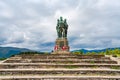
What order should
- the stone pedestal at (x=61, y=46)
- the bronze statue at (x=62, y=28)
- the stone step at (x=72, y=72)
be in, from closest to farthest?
the stone step at (x=72, y=72), the stone pedestal at (x=61, y=46), the bronze statue at (x=62, y=28)

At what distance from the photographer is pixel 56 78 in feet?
48.7

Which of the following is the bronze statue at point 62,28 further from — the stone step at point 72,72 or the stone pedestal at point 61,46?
the stone step at point 72,72

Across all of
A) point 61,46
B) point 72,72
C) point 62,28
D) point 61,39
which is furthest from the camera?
point 62,28

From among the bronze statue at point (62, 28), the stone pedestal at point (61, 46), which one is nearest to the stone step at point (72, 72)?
the stone pedestal at point (61, 46)

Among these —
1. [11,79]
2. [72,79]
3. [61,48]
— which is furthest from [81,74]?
[61,48]

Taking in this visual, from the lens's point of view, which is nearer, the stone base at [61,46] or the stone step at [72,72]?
the stone step at [72,72]

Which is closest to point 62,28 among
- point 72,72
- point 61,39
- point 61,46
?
point 61,39

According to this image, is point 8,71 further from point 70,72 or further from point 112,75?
point 112,75

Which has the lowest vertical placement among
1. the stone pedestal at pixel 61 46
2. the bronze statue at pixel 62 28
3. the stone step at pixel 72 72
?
the stone step at pixel 72 72

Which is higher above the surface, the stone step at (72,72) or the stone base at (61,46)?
the stone base at (61,46)

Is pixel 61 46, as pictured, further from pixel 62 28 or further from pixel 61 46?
pixel 62 28

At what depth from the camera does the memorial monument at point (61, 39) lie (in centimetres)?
3581

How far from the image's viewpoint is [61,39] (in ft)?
120

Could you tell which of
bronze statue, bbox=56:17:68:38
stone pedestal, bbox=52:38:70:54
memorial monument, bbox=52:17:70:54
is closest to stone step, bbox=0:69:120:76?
memorial monument, bbox=52:17:70:54
